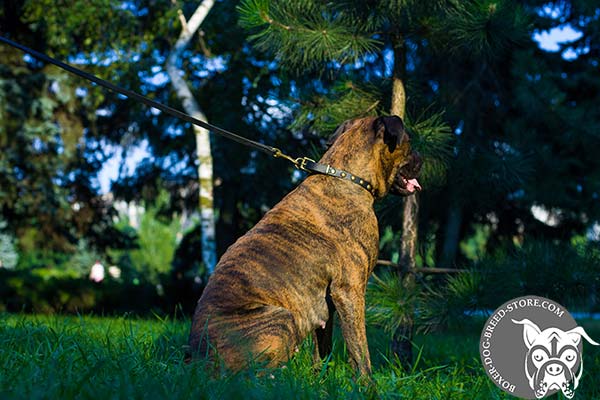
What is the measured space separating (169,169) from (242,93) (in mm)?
2839

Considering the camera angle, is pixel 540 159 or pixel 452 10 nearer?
pixel 452 10

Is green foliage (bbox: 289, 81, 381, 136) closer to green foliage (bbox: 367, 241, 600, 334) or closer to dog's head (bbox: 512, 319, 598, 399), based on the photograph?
green foliage (bbox: 367, 241, 600, 334)

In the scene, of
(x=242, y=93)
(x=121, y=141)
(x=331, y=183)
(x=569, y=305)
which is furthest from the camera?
(x=121, y=141)

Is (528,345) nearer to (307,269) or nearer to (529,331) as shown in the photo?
(529,331)

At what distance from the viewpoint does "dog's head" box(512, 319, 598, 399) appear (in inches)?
125

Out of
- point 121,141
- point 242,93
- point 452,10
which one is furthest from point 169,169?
point 452,10

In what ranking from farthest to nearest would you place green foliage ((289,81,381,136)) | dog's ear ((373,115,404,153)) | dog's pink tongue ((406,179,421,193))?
green foliage ((289,81,381,136)), dog's pink tongue ((406,179,421,193)), dog's ear ((373,115,404,153))

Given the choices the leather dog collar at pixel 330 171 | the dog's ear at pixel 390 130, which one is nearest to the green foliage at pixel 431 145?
the dog's ear at pixel 390 130

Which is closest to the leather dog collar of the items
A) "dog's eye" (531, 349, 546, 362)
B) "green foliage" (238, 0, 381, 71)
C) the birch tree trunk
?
"dog's eye" (531, 349, 546, 362)

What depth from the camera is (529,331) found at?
3.19 meters

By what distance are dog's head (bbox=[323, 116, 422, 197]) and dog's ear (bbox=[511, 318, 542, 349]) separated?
127cm

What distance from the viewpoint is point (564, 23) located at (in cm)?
1058

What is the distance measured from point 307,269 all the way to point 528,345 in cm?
117

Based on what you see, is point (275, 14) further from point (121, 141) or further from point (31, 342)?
point (121, 141)
